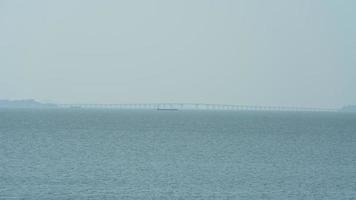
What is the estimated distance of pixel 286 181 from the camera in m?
45.9

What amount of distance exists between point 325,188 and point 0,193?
66.8ft

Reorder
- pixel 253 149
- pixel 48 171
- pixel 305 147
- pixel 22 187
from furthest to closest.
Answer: pixel 305 147
pixel 253 149
pixel 48 171
pixel 22 187

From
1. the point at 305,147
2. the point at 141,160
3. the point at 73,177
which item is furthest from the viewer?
the point at 305,147

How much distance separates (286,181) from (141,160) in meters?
17.3

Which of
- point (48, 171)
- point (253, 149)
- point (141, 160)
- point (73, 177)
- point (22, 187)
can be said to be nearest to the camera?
point (22, 187)

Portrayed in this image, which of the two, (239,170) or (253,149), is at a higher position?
(253,149)

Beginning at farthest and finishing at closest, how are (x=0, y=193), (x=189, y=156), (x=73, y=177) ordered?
(x=189, y=156) < (x=73, y=177) < (x=0, y=193)

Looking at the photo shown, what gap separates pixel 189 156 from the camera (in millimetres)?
64062

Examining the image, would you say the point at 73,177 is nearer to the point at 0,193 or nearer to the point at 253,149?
the point at 0,193

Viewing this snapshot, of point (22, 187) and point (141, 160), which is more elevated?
point (141, 160)

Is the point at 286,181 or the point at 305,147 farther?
the point at 305,147

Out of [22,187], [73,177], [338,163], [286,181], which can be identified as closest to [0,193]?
[22,187]

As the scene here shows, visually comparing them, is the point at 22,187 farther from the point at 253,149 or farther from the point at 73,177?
the point at 253,149

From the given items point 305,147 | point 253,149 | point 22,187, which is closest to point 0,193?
point 22,187
